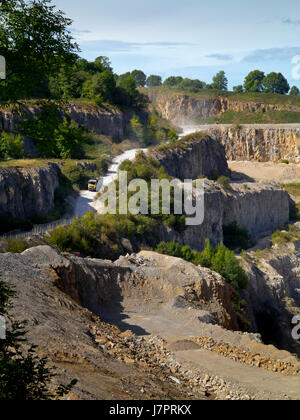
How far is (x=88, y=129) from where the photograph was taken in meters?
53.3

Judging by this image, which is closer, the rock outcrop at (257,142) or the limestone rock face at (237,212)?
the limestone rock face at (237,212)

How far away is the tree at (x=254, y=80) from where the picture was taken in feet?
406

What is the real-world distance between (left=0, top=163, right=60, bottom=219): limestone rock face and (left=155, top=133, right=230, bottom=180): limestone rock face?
14170 mm

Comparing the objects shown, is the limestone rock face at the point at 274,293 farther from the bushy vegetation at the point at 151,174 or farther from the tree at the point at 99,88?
the tree at the point at 99,88

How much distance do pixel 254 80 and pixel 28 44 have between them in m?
122

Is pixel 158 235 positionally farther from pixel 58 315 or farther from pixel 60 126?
pixel 60 126

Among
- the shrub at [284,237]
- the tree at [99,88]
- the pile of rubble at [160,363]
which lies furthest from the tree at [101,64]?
the pile of rubble at [160,363]

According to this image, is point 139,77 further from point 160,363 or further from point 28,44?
point 28,44

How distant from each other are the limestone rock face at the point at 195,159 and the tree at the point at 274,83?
62113 mm

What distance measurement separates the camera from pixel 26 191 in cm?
3175

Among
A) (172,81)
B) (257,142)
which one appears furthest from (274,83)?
(257,142)

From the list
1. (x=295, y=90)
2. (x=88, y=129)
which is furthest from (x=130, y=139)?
(x=295, y=90)

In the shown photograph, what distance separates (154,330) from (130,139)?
43.2 metres

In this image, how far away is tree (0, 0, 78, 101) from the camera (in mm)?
8641
